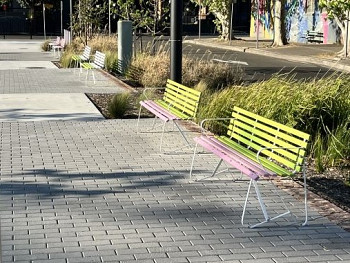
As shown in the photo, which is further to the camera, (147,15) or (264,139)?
(147,15)

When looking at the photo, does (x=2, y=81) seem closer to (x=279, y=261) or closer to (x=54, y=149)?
(x=54, y=149)

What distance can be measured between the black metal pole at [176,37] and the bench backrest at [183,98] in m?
2.00

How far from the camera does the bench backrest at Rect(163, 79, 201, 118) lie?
9.86 meters

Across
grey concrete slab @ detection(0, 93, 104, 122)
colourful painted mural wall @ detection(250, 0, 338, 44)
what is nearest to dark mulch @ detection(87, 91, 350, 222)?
grey concrete slab @ detection(0, 93, 104, 122)

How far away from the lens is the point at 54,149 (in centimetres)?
987

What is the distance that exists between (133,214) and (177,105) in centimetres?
400

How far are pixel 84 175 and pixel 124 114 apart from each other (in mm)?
4782

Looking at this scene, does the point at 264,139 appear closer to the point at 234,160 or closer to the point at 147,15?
the point at 234,160

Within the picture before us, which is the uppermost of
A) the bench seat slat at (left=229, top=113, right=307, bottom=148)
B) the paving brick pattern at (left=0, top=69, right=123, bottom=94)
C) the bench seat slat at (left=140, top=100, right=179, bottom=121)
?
the bench seat slat at (left=229, top=113, right=307, bottom=148)

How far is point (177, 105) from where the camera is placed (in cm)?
1055

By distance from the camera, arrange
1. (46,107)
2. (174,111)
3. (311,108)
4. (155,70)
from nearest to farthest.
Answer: (311,108) → (174,111) → (46,107) → (155,70)

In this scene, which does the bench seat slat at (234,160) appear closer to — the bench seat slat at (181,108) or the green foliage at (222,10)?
the bench seat slat at (181,108)

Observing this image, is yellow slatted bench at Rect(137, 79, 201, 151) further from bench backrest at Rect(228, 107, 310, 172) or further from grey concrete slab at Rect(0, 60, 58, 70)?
grey concrete slab at Rect(0, 60, 58, 70)

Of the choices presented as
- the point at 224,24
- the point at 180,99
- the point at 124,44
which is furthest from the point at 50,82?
the point at 224,24
